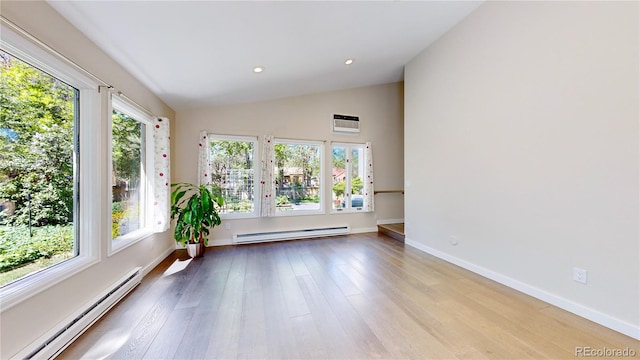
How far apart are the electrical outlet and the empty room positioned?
1.1 inches

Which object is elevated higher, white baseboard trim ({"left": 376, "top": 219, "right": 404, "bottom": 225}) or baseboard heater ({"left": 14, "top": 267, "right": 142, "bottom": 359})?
white baseboard trim ({"left": 376, "top": 219, "right": 404, "bottom": 225})

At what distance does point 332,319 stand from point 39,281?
2.07m

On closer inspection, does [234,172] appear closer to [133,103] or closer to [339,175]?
[133,103]

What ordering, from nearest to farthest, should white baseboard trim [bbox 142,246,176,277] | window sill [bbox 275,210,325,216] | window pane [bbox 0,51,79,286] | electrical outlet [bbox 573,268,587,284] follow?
window pane [bbox 0,51,79,286] → electrical outlet [bbox 573,268,587,284] → white baseboard trim [bbox 142,246,176,277] → window sill [bbox 275,210,325,216]

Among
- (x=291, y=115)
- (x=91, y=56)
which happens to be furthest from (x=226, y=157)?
(x=91, y=56)

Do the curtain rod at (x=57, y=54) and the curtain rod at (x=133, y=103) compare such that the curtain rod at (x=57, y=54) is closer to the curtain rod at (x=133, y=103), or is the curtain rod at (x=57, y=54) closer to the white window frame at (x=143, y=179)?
the curtain rod at (x=133, y=103)

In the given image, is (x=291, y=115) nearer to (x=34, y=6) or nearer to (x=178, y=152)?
(x=178, y=152)

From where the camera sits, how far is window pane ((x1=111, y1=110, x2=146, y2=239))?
254 centimetres

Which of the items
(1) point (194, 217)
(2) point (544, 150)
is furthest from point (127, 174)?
(2) point (544, 150)

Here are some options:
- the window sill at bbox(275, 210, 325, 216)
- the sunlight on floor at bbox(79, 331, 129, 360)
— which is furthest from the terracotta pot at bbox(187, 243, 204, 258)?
the sunlight on floor at bbox(79, 331, 129, 360)

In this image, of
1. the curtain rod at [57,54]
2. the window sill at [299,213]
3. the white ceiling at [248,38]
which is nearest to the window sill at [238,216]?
the window sill at [299,213]

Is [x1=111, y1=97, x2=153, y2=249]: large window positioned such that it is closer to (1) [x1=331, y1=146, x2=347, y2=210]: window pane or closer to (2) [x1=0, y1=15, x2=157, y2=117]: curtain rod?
(2) [x1=0, y1=15, x2=157, y2=117]: curtain rod

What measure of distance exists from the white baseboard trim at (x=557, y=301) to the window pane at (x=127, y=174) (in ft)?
13.8

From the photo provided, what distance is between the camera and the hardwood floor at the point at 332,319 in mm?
1645
